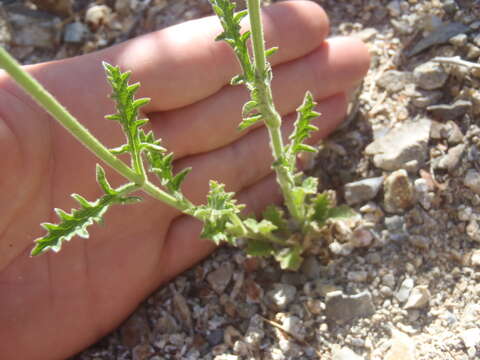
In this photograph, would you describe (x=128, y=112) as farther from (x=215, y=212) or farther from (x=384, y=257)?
(x=384, y=257)

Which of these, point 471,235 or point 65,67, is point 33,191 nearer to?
point 65,67

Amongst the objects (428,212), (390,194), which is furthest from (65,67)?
(428,212)

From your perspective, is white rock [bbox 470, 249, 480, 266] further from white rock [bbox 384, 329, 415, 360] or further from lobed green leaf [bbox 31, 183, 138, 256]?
lobed green leaf [bbox 31, 183, 138, 256]

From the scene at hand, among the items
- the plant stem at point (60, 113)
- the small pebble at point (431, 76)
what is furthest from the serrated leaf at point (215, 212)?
the small pebble at point (431, 76)

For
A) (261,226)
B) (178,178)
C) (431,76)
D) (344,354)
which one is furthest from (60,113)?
(431,76)

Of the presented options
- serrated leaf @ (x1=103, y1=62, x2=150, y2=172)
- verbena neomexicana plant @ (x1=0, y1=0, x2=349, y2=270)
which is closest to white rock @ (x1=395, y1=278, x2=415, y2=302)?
verbena neomexicana plant @ (x1=0, y1=0, x2=349, y2=270)
